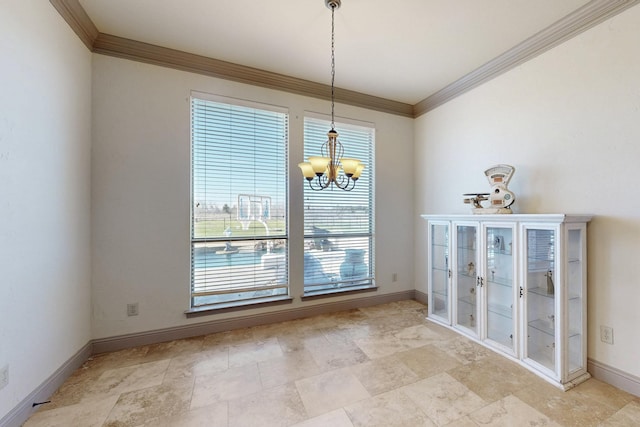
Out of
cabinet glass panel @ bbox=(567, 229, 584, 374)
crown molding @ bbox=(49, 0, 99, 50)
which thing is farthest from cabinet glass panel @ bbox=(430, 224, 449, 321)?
crown molding @ bbox=(49, 0, 99, 50)

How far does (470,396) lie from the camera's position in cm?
191

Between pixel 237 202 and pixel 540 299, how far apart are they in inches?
127

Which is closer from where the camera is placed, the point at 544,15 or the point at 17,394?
the point at 17,394

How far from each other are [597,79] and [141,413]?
4343 millimetres

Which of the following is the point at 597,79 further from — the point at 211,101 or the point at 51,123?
the point at 51,123

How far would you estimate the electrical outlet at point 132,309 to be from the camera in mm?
2605

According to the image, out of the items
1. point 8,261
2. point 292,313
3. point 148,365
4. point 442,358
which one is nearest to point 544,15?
point 442,358

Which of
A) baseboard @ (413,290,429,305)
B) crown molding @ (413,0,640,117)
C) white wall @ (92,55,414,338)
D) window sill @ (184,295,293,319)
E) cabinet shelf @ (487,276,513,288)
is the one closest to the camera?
crown molding @ (413,0,640,117)

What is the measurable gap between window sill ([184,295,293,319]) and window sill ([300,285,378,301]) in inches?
10.1

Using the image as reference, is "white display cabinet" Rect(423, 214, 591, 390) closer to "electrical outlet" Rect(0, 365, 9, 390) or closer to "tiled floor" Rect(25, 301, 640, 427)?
"tiled floor" Rect(25, 301, 640, 427)

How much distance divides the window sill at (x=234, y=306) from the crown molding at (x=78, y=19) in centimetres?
281

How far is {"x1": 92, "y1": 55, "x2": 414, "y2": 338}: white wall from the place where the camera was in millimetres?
2514

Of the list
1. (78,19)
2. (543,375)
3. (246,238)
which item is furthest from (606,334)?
(78,19)

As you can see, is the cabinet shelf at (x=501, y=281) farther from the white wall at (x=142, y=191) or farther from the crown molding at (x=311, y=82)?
the white wall at (x=142, y=191)
